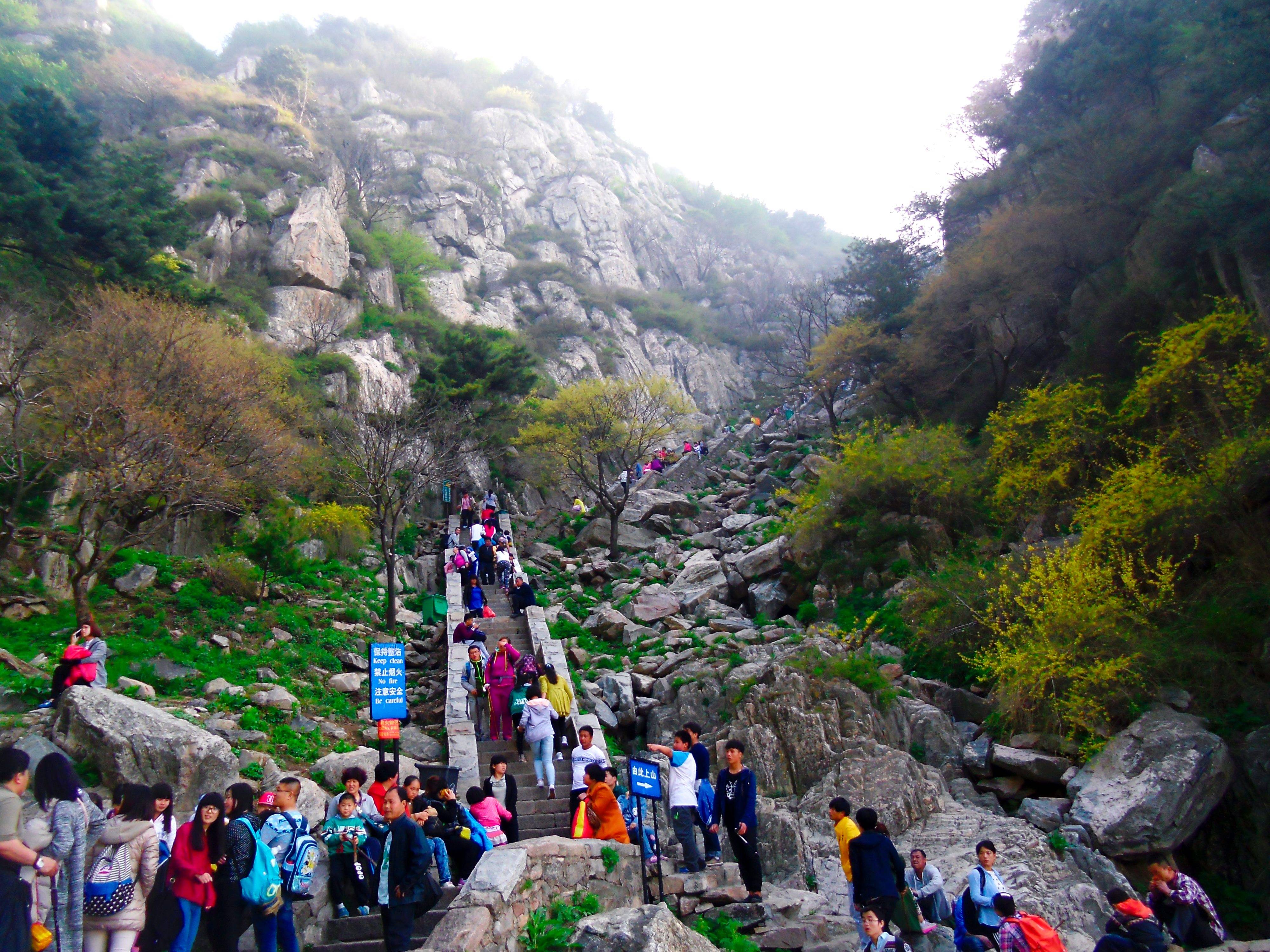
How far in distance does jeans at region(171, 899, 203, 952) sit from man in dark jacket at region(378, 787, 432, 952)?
120 centimetres

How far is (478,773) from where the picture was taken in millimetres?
10383

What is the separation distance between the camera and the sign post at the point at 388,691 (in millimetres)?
8391

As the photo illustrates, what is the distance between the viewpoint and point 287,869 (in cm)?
524

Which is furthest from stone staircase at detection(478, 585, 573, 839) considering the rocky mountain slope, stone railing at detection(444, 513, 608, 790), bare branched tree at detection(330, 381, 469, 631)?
the rocky mountain slope

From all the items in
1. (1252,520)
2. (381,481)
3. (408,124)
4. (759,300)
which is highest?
(408,124)

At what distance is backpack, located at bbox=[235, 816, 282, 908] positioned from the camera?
→ 5.00m

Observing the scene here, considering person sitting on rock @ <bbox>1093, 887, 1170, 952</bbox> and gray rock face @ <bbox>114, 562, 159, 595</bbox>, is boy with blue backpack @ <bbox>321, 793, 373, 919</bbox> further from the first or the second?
gray rock face @ <bbox>114, 562, 159, 595</bbox>

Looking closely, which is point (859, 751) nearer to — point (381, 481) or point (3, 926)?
point (3, 926)

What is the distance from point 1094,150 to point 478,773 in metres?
21.6

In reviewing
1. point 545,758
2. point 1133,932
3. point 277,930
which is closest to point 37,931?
point 277,930

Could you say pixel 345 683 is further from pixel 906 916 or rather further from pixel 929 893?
pixel 906 916

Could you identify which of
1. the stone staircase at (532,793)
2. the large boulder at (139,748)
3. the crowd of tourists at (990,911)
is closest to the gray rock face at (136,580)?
the large boulder at (139,748)

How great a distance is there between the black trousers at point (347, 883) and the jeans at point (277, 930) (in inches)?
28.9

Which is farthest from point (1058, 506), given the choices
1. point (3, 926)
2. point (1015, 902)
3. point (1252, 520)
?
point (3, 926)
